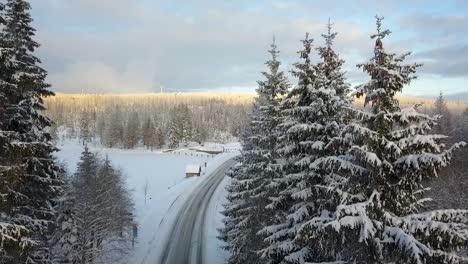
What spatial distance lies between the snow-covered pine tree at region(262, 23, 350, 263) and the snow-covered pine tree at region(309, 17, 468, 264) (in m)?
3.53

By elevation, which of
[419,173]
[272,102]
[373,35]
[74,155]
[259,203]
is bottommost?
[74,155]

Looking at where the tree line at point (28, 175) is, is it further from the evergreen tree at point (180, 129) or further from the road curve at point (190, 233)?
the evergreen tree at point (180, 129)

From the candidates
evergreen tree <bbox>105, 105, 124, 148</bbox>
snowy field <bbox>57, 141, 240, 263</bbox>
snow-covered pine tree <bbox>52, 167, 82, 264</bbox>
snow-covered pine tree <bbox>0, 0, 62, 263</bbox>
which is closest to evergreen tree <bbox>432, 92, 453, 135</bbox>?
snow-covered pine tree <bbox>0, 0, 62, 263</bbox>

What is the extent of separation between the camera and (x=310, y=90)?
1692 centimetres

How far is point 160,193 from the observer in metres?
76.1

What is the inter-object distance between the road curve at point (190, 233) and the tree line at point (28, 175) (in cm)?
1014

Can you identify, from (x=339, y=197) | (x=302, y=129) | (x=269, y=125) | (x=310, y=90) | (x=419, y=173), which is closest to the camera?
(x=419, y=173)

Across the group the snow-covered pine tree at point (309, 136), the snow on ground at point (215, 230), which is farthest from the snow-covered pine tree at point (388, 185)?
the snow on ground at point (215, 230)

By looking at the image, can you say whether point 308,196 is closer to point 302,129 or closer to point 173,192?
point 302,129

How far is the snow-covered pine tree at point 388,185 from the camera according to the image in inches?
404

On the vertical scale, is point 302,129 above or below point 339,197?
above

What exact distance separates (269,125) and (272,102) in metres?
1.23

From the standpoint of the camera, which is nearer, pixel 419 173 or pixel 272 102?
pixel 419 173

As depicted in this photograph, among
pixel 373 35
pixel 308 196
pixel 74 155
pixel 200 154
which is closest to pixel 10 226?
pixel 308 196
